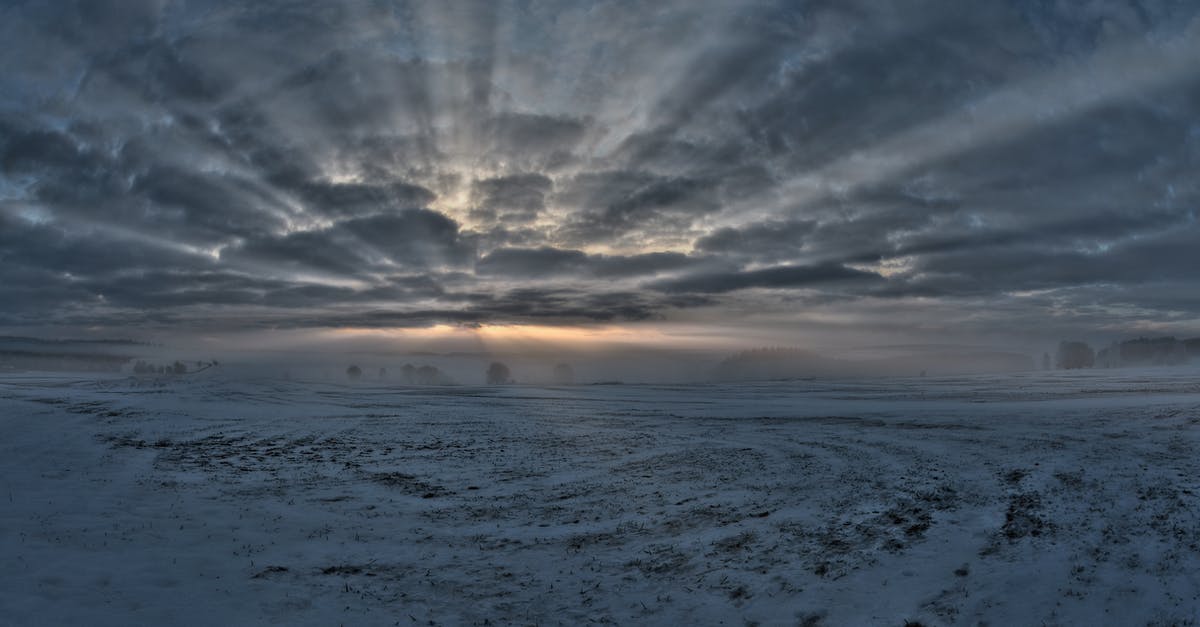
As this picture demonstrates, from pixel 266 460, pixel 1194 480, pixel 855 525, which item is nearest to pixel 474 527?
pixel 855 525

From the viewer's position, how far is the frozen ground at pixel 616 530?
12.1 metres

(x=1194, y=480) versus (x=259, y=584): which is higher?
(x=1194, y=480)

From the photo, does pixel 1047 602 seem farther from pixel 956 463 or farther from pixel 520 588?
pixel 956 463

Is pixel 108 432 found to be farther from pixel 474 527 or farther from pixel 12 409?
pixel 474 527

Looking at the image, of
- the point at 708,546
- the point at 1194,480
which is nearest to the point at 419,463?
the point at 708,546

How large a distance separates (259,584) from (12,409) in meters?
53.2

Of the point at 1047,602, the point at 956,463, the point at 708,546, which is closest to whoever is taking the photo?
the point at 1047,602

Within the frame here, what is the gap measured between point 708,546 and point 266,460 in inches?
912

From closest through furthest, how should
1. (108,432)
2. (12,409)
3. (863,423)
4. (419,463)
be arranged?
1. (419,463)
2. (108,432)
3. (863,423)
4. (12,409)

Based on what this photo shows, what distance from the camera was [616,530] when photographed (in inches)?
671

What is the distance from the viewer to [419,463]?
28.0 metres

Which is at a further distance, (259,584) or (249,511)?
(249,511)

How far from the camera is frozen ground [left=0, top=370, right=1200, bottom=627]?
12055 millimetres

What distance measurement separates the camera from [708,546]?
15.4 meters
